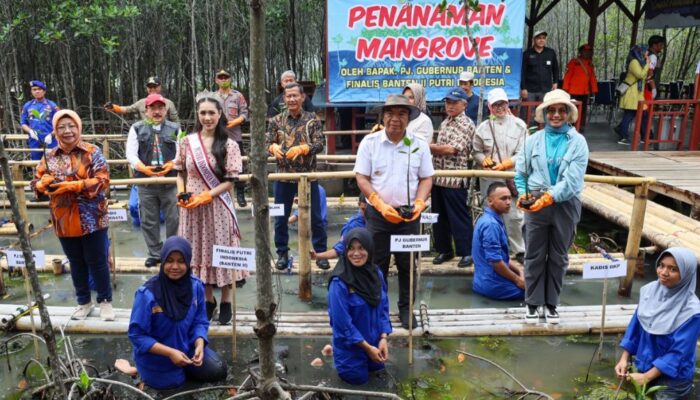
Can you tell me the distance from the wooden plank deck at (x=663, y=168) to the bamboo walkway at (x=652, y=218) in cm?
23

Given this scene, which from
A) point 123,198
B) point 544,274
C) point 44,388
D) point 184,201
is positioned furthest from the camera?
point 123,198

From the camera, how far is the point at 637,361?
9.62 ft

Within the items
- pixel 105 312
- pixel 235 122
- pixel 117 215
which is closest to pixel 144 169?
pixel 117 215

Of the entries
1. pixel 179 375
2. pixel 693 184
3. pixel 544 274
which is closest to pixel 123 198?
pixel 179 375

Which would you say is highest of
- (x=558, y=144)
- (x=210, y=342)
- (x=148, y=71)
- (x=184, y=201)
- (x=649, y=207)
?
(x=148, y=71)

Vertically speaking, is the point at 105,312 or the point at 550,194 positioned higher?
the point at 550,194

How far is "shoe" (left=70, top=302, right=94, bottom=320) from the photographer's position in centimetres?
360

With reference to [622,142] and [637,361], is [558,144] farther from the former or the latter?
[622,142]

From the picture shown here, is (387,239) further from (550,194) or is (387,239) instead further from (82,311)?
(82,311)

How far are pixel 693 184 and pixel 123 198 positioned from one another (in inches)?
274

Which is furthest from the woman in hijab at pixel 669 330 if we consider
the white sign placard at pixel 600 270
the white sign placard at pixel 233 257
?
the white sign placard at pixel 233 257

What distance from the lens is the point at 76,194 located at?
336 cm

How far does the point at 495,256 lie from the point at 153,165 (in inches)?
113

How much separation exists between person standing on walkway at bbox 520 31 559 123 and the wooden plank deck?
1.19 m
